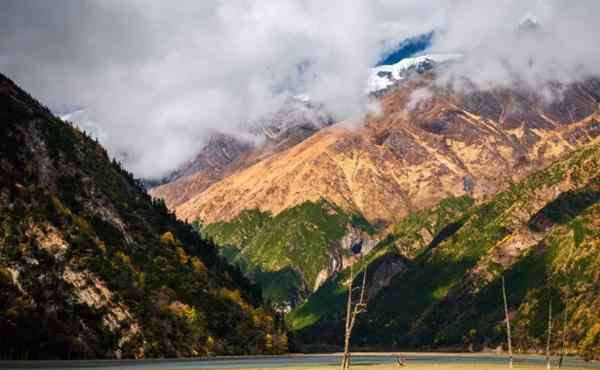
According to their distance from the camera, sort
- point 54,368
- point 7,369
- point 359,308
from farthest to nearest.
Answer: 1. point 54,368
2. point 7,369
3. point 359,308

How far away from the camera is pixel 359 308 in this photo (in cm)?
12975

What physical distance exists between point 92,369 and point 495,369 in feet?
308

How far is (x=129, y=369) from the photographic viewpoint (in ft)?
648

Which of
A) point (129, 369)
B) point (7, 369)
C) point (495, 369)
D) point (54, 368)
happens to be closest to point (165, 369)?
point (129, 369)

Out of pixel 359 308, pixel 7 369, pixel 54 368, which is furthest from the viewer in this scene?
pixel 54 368

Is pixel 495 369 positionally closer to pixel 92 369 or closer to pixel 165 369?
pixel 165 369

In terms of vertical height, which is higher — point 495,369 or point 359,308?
point 359,308

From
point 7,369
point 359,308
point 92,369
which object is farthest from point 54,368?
point 359,308

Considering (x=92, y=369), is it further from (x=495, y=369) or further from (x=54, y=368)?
(x=495, y=369)

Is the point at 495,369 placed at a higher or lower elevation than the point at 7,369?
lower

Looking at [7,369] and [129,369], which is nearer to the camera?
[7,369]

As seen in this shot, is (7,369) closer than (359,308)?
No

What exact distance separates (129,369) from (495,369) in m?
85.8

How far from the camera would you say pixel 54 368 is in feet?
640
